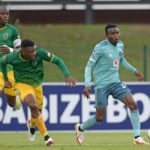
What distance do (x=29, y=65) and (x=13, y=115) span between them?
446 centimetres

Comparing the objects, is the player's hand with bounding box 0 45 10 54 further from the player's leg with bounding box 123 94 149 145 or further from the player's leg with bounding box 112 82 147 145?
the player's leg with bounding box 123 94 149 145

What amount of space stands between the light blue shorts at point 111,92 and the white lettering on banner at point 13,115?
175 inches

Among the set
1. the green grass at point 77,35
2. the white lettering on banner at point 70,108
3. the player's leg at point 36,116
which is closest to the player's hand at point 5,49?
the player's leg at point 36,116

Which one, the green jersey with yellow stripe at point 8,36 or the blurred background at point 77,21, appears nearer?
the green jersey with yellow stripe at point 8,36

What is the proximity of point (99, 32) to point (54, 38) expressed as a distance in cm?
258

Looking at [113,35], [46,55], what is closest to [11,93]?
[46,55]

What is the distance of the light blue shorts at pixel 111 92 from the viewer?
10.9m

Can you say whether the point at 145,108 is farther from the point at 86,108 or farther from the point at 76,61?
the point at 76,61

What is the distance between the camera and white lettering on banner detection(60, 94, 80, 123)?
596 inches

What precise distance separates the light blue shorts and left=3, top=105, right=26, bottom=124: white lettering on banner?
4.43 meters

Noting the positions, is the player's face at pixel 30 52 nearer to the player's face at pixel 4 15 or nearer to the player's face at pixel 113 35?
the player's face at pixel 113 35

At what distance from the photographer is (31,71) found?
11.0 m

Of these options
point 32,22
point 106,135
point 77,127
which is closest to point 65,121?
point 106,135

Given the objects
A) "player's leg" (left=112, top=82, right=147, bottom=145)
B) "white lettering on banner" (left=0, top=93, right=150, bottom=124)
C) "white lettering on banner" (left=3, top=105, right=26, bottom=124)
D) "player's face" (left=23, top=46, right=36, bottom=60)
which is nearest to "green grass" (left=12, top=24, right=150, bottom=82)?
"white lettering on banner" (left=0, top=93, right=150, bottom=124)
